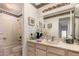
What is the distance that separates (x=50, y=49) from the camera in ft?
5.42

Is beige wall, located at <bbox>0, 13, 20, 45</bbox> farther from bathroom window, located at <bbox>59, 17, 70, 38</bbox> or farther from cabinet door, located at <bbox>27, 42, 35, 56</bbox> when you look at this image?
bathroom window, located at <bbox>59, 17, 70, 38</bbox>

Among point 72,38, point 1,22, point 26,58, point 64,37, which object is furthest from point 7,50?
point 72,38

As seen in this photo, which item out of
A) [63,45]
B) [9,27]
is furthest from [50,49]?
[9,27]

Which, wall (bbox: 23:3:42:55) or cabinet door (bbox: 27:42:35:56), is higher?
wall (bbox: 23:3:42:55)

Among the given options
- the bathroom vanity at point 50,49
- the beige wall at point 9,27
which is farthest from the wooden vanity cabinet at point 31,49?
the beige wall at point 9,27

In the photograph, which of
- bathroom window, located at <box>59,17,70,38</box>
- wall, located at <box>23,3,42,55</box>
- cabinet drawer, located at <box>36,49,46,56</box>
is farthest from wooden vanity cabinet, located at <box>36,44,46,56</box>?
bathroom window, located at <box>59,17,70,38</box>

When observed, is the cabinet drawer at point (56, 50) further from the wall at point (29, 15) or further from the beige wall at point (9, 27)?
the beige wall at point (9, 27)

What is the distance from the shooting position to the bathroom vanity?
1.49 meters

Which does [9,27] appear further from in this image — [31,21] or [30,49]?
[30,49]

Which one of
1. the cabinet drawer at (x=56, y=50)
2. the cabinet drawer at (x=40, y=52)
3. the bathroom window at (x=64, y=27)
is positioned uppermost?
the bathroom window at (x=64, y=27)

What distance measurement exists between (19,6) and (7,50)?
70 centimetres

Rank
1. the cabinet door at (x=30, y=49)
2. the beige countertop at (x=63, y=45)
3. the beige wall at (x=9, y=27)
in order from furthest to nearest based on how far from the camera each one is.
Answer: the cabinet door at (x=30, y=49), the beige wall at (x=9, y=27), the beige countertop at (x=63, y=45)

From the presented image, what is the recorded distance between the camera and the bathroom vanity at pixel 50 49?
149cm

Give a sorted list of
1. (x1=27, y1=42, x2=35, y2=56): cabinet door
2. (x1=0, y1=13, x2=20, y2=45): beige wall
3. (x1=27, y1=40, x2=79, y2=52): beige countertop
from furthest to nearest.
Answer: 1. (x1=27, y1=42, x2=35, y2=56): cabinet door
2. (x1=0, y1=13, x2=20, y2=45): beige wall
3. (x1=27, y1=40, x2=79, y2=52): beige countertop
